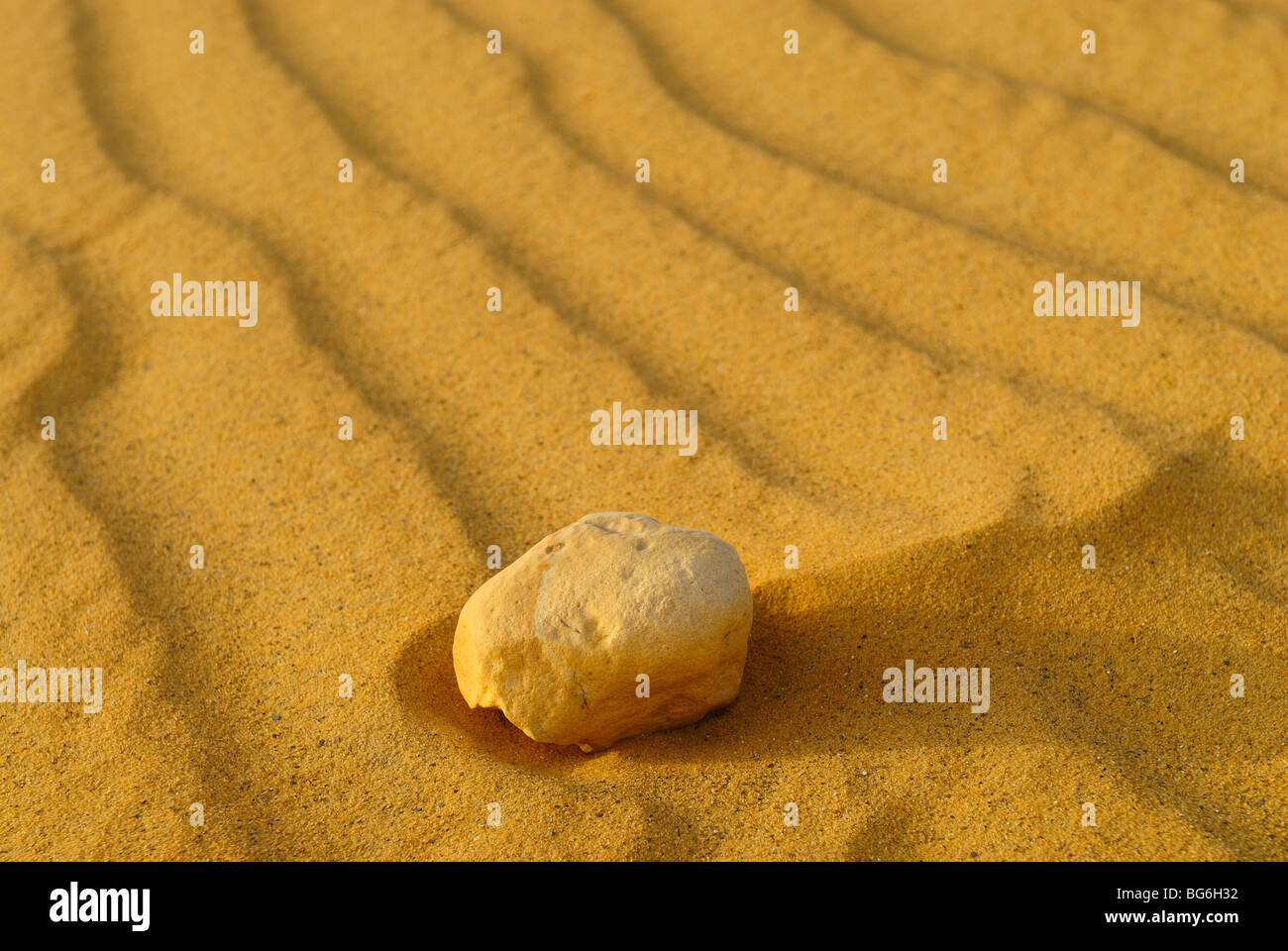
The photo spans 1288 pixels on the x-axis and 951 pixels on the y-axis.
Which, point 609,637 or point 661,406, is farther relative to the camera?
point 661,406

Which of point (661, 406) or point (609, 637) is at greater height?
point (661, 406)

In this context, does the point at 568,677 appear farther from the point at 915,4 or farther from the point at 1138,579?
the point at 915,4
